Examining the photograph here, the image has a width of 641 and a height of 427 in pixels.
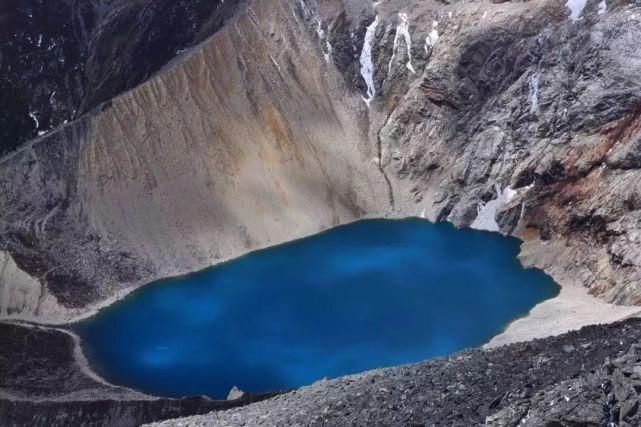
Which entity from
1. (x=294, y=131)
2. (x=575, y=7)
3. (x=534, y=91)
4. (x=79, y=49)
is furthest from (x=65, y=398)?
(x=575, y=7)

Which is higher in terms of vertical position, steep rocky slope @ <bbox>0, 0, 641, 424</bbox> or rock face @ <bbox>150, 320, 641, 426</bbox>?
steep rocky slope @ <bbox>0, 0, 641, 424</bbox>

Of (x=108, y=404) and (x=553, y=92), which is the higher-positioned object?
(x=553, y=92)

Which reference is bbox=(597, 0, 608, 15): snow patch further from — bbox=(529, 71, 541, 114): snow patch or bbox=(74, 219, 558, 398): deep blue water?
bbox=(74, 219, 558, 398): deep blue water

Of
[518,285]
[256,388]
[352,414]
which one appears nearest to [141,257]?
[256,388]

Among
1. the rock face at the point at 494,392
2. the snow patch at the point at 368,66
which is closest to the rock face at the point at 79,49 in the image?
the snow patch at the point at 368,66

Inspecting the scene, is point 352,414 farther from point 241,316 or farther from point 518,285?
point 518,285

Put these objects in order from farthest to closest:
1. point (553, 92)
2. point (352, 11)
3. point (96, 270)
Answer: point (352, 11) < point (553, 92) < point (96, 270)

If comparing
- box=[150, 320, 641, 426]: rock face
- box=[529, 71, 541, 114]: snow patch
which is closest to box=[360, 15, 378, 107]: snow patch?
box=[529, 71, 541, 114]: snow patch
